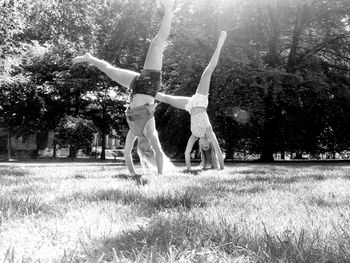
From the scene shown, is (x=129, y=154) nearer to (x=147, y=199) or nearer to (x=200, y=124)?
(x=200, y=124)

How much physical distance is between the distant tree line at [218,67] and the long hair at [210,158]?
22.3ft

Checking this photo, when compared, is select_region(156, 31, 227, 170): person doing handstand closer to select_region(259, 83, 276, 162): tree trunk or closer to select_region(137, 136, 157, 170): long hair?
select_region(137, 136, 157, 170): long hair

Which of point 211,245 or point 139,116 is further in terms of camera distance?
point 139,116

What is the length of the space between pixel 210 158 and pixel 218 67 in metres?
9.50

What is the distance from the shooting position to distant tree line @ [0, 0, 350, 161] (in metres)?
15.7

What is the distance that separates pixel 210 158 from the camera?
8.87 m

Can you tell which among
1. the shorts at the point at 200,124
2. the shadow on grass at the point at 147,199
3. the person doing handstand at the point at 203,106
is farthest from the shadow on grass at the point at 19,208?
the shorts at the point at 200,124

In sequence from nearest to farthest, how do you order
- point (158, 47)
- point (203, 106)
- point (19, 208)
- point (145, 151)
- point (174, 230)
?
point (174, 230), point (19, 208), point (158, 47), point (145, 151), point (203, 106)

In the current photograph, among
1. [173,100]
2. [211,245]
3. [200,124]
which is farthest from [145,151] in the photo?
[211,245]

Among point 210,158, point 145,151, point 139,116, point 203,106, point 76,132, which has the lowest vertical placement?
point 210,158

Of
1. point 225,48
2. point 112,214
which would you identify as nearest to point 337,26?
point 225,48

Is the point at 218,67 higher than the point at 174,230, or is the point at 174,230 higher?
the point at 218,67

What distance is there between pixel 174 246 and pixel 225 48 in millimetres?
17045

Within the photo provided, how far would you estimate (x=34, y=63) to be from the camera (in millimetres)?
28359
